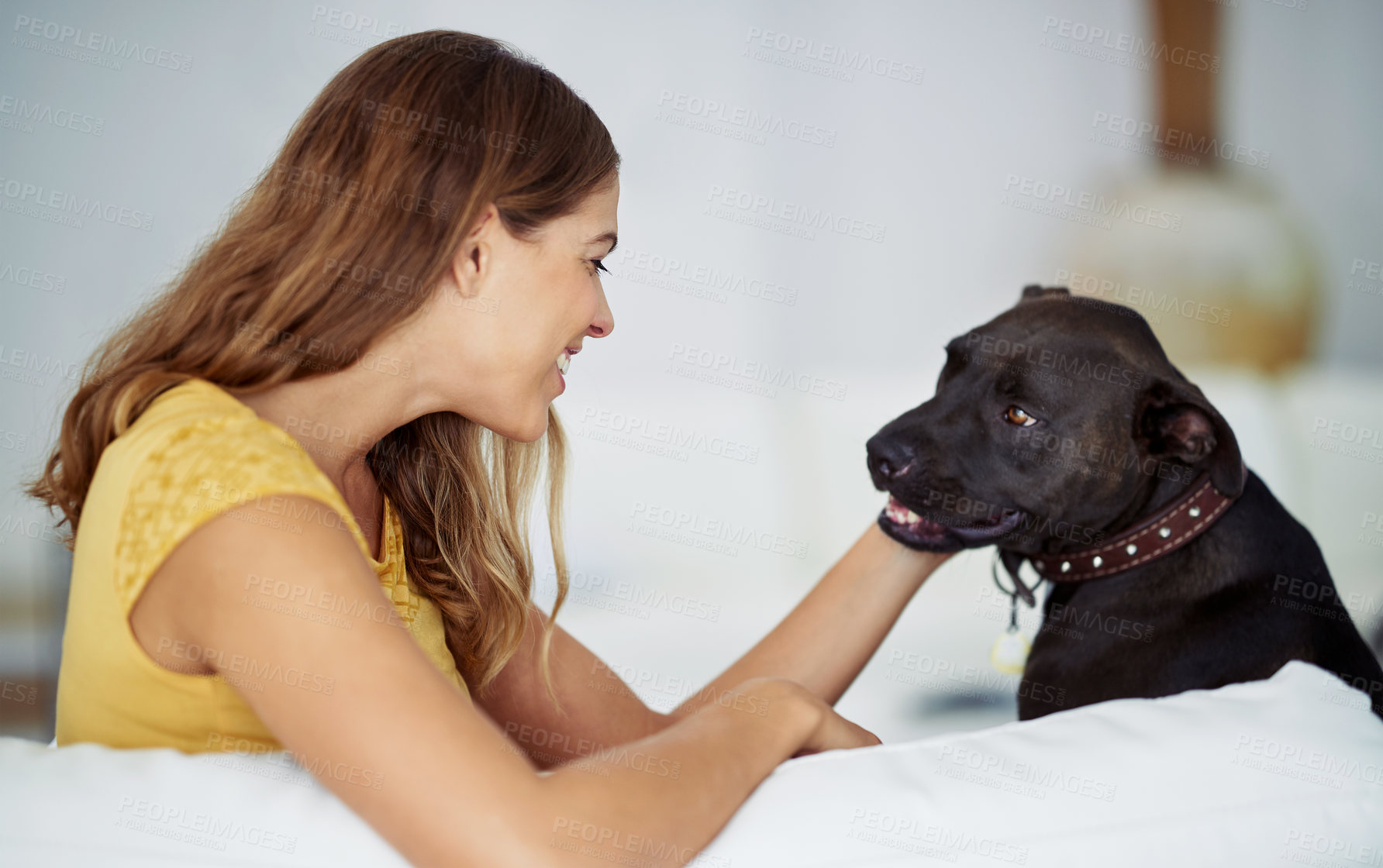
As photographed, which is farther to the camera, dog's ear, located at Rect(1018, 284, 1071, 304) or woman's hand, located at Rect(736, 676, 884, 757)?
dog's ear, located at Rect(1018, 284, 1071, 304)

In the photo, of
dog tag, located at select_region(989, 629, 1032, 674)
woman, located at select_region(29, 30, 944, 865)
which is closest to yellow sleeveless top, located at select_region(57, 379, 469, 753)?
woman, located at select_region(29, 30, 944, 865)

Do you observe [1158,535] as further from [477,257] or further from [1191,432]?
[477,257]

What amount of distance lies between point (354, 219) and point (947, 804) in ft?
2.75

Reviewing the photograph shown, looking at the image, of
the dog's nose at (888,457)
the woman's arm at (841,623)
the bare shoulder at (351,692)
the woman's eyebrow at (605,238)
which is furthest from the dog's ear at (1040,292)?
the bare shoulder at (351,692)

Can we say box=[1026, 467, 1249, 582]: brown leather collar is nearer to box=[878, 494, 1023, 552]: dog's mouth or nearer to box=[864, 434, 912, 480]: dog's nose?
box=[878, 494, 1023, 552]: dog's mouth

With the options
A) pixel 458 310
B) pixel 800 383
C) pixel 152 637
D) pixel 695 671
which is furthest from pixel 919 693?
pixel 152 637

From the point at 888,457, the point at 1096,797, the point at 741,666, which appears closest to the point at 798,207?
the point at 888,457

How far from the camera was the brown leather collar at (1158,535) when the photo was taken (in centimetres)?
156

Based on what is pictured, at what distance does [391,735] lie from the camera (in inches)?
30.3

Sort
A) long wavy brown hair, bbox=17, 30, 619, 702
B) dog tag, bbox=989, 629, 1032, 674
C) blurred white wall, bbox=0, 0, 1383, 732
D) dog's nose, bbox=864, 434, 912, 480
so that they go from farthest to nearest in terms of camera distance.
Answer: blurred white wall, bbox=0, 0, 1383, 732, dog tag, bbox=989, 629, 1032, 674, dog's nose, bbox=864, 434, 912, 480, long wavy brown hair, bbox=17, 30, 619, 702

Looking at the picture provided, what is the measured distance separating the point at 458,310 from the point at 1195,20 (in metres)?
4.18

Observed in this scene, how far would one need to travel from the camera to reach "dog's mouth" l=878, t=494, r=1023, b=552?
164 centimetres

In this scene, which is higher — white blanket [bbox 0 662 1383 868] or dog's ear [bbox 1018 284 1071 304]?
dog's ear [bbox 1018 284 1071 304]

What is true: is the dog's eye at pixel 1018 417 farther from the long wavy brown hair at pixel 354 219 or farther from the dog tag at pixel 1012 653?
the long wavy brown hair at pixel 354 219
